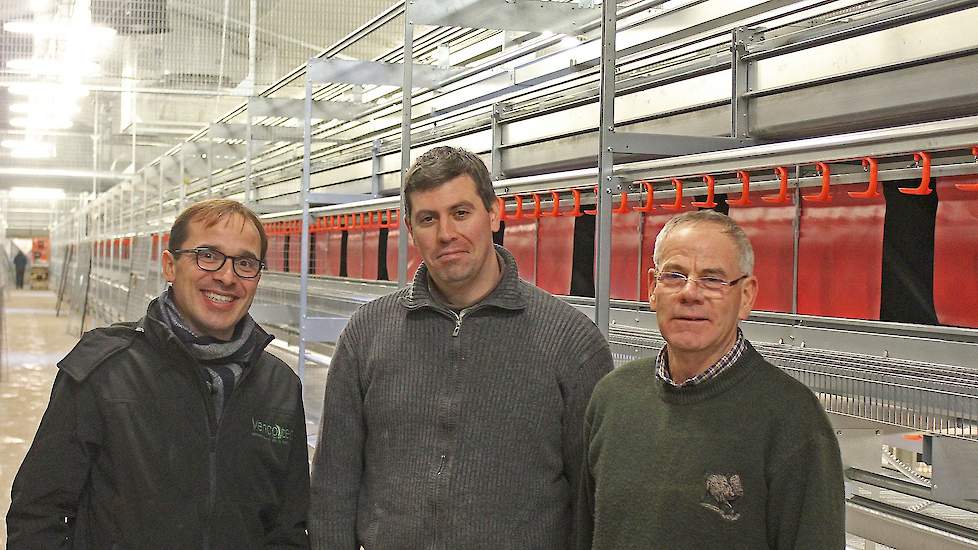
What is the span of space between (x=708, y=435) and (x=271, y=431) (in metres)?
0.81

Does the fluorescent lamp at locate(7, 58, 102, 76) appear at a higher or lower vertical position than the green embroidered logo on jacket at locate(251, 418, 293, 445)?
higher

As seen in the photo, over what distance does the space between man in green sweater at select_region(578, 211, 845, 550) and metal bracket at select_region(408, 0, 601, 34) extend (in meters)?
2.24

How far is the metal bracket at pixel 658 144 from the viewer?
2.70m

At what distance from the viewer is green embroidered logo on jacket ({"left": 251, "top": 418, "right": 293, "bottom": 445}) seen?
5.79 feet

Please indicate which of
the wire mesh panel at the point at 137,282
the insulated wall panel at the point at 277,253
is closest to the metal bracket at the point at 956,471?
the insulated wall panel at the point at 277,253

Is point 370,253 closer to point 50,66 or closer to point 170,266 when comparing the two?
point 50,66

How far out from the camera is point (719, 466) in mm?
1383

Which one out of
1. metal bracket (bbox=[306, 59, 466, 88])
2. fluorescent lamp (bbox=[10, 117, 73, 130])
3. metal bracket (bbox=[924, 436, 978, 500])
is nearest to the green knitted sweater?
metal bracket (bbox=[924, 436, 978, 500])

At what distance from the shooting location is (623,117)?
4.14 metres

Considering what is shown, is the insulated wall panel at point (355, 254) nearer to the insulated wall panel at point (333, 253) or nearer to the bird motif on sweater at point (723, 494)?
the insulated wall panel at point (333, 253)

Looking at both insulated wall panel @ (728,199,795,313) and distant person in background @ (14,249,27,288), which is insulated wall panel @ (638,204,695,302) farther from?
distant person in background @ (14,249,27,288)

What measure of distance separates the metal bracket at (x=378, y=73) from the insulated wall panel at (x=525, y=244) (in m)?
1.01

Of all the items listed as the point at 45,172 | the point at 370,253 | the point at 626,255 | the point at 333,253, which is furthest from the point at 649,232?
the point at 45,172

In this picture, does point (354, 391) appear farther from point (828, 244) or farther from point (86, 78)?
point (86, 78)
